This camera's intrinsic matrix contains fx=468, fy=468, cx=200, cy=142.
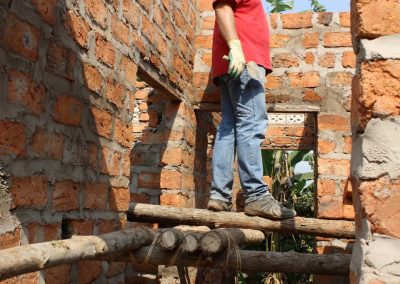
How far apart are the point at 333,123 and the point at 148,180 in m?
1.66

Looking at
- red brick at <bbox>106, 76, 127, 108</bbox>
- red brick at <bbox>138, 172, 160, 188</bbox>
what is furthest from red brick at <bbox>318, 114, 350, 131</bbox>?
red brick at <bbox>106, 76, 127, 108</bbox>

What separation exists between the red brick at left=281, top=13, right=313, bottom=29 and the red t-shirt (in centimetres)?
112

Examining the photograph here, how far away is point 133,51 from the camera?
3.00 metres

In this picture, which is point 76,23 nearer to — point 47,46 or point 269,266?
point 47,46

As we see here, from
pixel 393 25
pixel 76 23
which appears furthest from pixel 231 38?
pixel 393 25

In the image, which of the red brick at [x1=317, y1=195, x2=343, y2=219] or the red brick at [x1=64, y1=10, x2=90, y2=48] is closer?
the red brick at [x1=64, y1=10, x2=90, y2=48]

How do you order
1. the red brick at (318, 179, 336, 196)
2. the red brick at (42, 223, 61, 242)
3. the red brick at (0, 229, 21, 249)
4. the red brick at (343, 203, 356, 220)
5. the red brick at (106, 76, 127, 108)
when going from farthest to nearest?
the red brick at (318, 179, 336, 196) < the red brick at (343, 203, 356, 220) < the red brick at (106, 76, 127, 108) < the red brick at (42, 223, 61, 242) < the red brick at (0, 229, 21, 249)

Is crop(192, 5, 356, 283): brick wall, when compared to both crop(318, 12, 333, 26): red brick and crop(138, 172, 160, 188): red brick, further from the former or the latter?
crop(138, 172, 160, 188): red brick

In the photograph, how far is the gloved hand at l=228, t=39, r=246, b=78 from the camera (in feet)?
8.79

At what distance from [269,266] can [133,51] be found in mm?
1601

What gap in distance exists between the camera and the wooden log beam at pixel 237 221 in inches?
109

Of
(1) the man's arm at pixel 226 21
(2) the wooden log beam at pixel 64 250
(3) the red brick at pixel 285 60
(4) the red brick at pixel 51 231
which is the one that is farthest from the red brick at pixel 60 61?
(3) the red brick at pixel 285 60

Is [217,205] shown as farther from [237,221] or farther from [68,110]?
[68,110]

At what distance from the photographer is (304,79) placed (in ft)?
13.4
